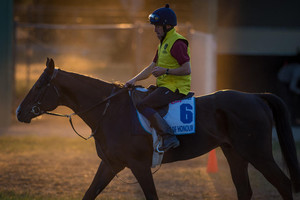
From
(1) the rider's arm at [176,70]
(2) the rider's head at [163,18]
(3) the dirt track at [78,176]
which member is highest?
(2) the rider's head at [163,18]

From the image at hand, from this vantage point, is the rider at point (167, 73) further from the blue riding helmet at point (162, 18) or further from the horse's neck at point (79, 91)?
the horse's neck at point (79, 91)

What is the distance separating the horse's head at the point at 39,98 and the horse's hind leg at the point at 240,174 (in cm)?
244

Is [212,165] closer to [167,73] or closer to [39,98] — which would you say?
[167,73]

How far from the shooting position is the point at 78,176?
26.4 feet

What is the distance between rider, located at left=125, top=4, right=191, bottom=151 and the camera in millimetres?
5336

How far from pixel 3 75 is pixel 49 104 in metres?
8.35

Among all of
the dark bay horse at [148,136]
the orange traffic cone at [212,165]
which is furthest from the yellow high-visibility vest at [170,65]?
the orange traffic cone at [212,165]

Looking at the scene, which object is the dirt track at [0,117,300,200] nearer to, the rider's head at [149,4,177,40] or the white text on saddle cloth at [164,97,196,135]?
the white text on saddle cloth at [164,97,196,135]

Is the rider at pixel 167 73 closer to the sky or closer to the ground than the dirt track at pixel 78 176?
closer to the sky

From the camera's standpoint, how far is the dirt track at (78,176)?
704 cm

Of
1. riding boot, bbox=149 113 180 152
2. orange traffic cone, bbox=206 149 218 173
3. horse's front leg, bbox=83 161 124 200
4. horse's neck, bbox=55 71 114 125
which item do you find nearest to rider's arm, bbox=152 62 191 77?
riding boot, bbox=149 113 180 152

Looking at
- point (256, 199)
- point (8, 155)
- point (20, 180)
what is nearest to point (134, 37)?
point (8, 155)

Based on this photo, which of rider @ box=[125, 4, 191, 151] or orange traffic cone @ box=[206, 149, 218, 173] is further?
orange traffic cone @ box=[206, 149, 218, 173]

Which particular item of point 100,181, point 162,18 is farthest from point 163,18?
point 100,181
